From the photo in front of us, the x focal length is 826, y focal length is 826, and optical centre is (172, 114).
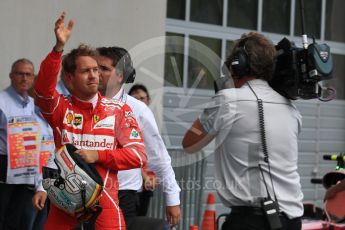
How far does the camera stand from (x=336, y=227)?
7074 mm

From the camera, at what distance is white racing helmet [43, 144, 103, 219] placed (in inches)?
186

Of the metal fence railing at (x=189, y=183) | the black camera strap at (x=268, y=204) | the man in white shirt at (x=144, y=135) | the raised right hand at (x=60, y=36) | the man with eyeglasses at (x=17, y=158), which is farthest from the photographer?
the metal fence railing at (x=189, y=183)

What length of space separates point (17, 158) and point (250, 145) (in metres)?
3.91

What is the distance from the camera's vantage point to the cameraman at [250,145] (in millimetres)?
4664

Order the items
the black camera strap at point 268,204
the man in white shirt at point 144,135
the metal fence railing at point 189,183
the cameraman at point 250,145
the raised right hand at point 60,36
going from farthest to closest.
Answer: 1. the metal fence railing at point 189,183
2. the man in white shirt at point 144,135
3. the raised right hand at point 60,36
4. the cameraman at point 250,145
5. the black camera strap at point 268,204

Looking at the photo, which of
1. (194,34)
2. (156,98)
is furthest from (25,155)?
(194,34)

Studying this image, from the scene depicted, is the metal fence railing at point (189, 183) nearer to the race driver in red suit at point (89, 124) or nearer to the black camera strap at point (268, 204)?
the race driver in red suit at point (89, 124)

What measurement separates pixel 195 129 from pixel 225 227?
587 mm

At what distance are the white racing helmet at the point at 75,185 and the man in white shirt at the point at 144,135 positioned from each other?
1.11 meters

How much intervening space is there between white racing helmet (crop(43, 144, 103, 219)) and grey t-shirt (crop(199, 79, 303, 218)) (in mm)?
716

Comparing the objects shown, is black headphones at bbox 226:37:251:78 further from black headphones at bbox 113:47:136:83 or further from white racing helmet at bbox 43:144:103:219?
black headphones at bbox 113:47:136:83

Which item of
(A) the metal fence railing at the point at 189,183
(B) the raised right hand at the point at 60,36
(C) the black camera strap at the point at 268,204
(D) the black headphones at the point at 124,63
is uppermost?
(B) the raised right hand at the point at 60,36

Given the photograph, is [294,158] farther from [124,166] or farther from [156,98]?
[156,98]

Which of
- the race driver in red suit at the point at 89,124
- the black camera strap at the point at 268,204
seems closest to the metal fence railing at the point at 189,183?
the race driver in red suit at the point at 89,124
